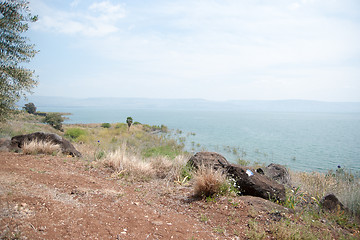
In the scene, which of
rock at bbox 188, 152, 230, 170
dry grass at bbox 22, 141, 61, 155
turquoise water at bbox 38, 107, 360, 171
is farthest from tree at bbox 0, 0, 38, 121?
turquoise water at bbox 38, 107, 360, 171

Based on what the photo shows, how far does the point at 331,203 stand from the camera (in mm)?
5910

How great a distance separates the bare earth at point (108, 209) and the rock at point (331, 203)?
1.60 metres

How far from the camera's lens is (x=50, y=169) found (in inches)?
270

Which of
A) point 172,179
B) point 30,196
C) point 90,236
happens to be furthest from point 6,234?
point 172,179

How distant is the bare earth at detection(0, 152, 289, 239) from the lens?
346cm

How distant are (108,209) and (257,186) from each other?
3628 mm

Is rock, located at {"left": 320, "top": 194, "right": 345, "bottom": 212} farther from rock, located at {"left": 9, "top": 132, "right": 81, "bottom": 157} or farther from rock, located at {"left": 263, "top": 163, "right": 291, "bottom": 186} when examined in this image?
rock, located at {"left": 9, "top": 132, "right": 81, "bottom": 157}

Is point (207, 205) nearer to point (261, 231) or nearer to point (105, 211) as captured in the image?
point (261, 231)

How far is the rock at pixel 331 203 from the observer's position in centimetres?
587

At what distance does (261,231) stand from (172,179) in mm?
3873

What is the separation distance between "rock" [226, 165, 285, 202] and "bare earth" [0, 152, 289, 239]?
2.05 feet

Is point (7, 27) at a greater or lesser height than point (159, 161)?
greater

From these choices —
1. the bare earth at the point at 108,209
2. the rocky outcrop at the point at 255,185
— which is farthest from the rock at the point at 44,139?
the rocky outcrop at the point at 255,185

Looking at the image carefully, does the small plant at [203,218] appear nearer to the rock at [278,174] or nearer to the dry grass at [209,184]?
the dry grass at [209,184]
